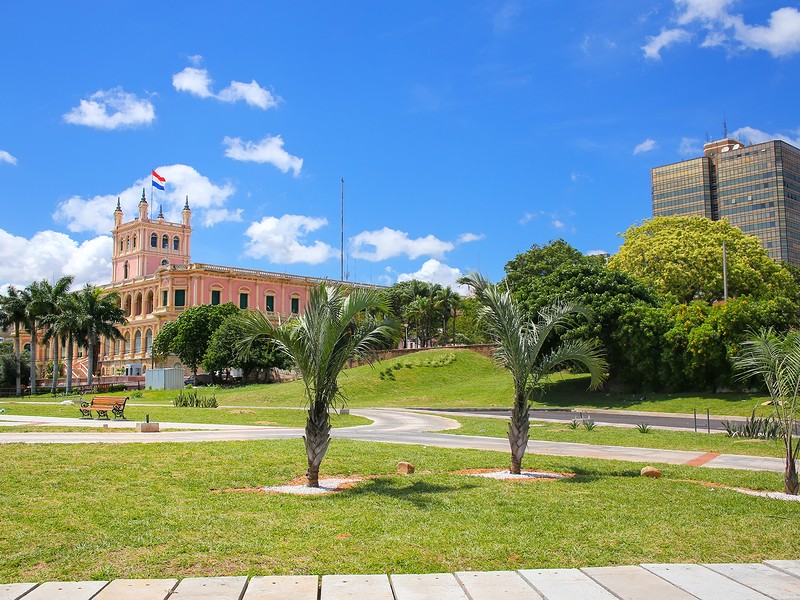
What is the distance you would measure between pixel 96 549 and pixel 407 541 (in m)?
3.17

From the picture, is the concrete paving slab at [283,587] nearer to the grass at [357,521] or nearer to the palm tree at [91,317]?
the grass at [357,521]

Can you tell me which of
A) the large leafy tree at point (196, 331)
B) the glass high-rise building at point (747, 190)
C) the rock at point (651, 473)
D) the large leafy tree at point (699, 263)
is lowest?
the rock at point (651, 473)

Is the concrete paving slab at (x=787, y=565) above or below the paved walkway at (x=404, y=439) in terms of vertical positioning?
above

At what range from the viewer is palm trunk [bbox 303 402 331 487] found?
11.3 metres

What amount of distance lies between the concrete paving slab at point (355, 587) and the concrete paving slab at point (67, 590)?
1890 millimetres

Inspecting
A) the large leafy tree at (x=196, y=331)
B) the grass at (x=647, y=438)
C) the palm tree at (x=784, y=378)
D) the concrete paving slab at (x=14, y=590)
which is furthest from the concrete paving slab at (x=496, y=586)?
the large leafy tree at (x=196, y=331)

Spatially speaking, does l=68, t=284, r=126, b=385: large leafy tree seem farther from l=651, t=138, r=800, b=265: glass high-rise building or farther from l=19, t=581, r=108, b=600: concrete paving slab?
l=651, t=138, r=800, b=265: glass high-rise building

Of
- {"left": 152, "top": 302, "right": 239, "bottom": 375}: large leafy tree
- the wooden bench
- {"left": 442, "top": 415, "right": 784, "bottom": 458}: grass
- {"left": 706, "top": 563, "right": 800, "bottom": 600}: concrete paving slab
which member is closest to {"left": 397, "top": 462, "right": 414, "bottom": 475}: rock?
{"left": 706, "top": 563, "right": 800, "bottom": 600}: concrete paving slab

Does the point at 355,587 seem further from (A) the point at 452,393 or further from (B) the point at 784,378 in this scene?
(A) the point at 452,393

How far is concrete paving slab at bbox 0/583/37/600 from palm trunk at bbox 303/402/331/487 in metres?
5.65

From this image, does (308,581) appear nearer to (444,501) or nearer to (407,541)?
(407,541)

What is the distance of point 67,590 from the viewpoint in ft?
18.8

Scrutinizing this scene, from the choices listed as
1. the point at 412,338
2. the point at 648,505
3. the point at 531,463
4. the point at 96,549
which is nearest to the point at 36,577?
the point at 96,549

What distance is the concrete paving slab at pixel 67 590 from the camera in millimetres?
5555
